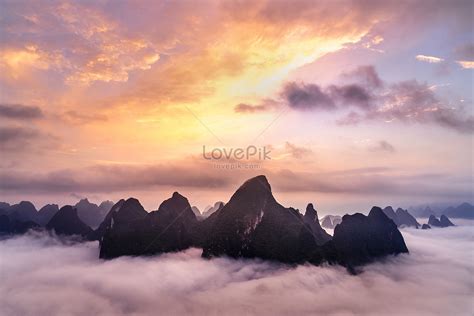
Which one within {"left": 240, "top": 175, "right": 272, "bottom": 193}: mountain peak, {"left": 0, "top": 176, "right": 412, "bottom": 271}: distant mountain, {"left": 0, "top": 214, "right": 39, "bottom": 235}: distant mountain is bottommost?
{"left": 0, "top": 214, "right": 39, "bottom": 235}: distant mountain

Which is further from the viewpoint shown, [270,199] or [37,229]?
[37,229]

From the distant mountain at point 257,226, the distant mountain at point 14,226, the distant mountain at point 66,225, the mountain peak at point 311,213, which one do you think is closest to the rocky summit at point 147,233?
the distant mountain at point 257,226

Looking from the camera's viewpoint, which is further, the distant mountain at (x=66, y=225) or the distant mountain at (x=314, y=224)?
the distant mountain at (x=66, y=225)

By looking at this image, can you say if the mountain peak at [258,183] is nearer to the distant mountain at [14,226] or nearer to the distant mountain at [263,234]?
the distant mountain at [263,234]

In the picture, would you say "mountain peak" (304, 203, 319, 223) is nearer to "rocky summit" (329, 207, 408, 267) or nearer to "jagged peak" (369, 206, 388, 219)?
"rocky summit" (329, 207, 408, 267)

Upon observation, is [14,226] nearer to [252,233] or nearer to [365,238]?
[252,233]

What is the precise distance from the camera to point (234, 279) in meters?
98.4

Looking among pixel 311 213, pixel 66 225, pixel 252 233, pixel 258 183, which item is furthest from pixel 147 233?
pixel 66 225

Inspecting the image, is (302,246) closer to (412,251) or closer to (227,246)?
(227,246)

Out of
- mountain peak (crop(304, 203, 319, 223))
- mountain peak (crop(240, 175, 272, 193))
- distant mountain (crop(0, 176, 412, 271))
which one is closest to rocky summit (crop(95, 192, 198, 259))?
distant mountain (crop(0, 176, 412, 271))

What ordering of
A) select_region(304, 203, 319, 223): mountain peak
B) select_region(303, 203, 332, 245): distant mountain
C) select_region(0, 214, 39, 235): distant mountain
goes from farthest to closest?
select_region(0, 214, 39, 235): distant mountain
select_region(304, 203, 319, 223): mountain peak
select_region(303, 203, 332, 245): distant mountain

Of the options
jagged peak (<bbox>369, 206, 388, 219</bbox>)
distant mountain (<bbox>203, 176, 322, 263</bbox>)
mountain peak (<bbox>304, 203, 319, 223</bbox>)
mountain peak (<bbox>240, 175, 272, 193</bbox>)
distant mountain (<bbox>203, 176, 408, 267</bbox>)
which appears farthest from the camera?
mountain peak (<bbox>304, 203, 319, 223</bbox>)

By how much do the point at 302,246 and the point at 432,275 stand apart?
6930 centimetres

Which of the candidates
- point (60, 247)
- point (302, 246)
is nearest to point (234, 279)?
point (302, 246)
